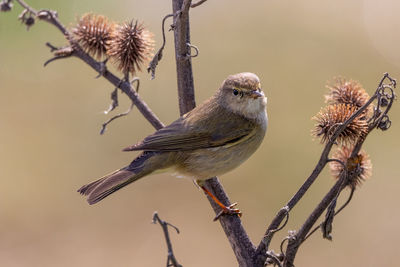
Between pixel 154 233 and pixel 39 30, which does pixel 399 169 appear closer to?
pixel 154 233

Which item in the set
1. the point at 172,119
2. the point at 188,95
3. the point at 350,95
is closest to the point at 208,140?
the point at 188,95

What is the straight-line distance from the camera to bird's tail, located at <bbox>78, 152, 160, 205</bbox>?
3.66 meters

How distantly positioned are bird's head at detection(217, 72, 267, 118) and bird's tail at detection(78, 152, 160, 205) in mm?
823

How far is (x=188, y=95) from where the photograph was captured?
3691 millimetres

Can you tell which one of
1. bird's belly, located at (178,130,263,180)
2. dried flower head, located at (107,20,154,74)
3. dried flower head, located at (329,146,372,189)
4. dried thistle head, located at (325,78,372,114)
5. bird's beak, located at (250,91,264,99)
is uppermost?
dried flower head, located at (107,20,154,74)

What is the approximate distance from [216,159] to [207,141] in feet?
0.57

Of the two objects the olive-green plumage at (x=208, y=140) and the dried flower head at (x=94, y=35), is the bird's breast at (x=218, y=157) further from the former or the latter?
the dried flower head at (x=94, y=35)

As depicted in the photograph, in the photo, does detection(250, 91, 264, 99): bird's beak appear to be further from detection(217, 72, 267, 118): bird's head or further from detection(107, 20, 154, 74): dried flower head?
detection(107, 20, 154, 74): dried flower head

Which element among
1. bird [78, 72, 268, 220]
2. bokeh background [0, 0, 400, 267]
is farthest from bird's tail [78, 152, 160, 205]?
bokeh background [0, 0, 400, 267]

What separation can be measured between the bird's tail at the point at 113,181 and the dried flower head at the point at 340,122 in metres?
1.32

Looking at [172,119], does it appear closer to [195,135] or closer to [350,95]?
[195,135]

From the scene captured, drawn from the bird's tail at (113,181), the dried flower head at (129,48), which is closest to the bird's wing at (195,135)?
the bird's tail at (113,181)

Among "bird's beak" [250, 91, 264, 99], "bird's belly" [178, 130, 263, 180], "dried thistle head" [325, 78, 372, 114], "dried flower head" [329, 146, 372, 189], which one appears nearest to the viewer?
"dried flower head" [329, 146, 372, 189]

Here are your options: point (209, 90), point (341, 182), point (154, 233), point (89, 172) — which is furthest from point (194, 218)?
point (341, 182)
